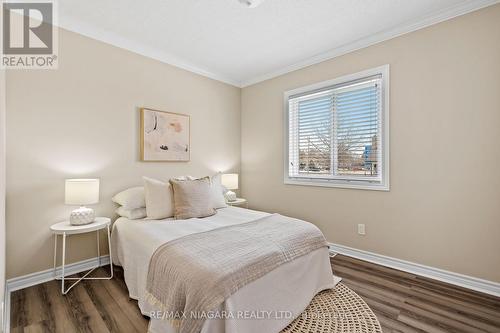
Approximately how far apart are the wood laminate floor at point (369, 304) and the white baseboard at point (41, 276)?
0.06 meters

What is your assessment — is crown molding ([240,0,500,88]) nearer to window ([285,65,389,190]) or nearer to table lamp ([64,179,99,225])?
window ([285,65,389,190])

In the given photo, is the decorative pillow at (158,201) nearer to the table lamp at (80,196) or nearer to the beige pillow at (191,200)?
the beige pillow at (191,200)

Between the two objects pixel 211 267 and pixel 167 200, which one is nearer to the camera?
pixel 211 267

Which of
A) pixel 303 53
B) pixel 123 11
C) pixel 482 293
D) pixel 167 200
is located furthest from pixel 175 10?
pixel 482 293

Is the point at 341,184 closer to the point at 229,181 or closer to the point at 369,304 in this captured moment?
the point at 369,304

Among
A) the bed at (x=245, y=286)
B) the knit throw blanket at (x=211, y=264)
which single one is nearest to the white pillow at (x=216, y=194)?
the bed at (x=245, y=286)

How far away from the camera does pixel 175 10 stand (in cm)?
234

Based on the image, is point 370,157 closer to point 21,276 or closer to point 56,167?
point 56,167

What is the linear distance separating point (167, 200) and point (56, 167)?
1.15 metres

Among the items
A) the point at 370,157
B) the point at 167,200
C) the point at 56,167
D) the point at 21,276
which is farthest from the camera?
the point at 370,157

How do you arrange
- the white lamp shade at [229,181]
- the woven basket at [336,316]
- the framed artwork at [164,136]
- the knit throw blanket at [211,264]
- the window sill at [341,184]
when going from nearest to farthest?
the knit throw blanket at [211,264], the woven basket at [336,316], the window sill at [341,184], the framed artwork at [164,136], the white lamp shade at [229,181]

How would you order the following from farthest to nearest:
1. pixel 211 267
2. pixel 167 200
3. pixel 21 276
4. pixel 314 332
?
pixel 167 200, pixel 21 276, pixel 314 332, pixel 211 267

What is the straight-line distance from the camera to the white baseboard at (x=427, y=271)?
7.06 feet

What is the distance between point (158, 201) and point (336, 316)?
76.9 inches
